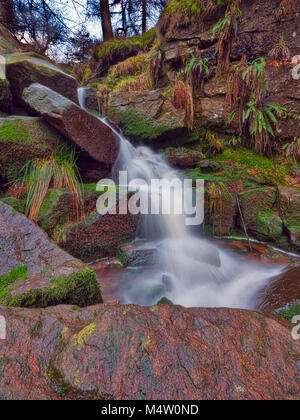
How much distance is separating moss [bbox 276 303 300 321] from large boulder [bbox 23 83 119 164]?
9.91 ft

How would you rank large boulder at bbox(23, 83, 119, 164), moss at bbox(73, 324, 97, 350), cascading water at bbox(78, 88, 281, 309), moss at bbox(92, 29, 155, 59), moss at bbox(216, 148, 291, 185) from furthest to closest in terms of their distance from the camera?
moss at bbox(92, 29, 155, 59) → moss at bbox(216, 148, 291, 185) → large boulder at bbox(23, 83, 119, 164) → cascading water at bbox(78, 88, 281, 309) → moss at bbox(73, 324, 97, 350)

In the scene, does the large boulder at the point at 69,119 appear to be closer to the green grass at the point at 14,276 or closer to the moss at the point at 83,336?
the green grass at the point at 14,276

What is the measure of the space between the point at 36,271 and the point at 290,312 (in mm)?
1949

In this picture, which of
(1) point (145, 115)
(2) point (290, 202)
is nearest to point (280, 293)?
(2) point (290, 202)

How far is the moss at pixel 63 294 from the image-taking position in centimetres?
123

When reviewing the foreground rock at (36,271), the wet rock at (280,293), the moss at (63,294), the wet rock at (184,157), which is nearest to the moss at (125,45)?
the wet rock at (184,157)

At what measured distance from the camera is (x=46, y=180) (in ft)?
8.63

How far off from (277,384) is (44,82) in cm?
500

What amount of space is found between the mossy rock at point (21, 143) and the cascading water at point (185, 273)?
173cm

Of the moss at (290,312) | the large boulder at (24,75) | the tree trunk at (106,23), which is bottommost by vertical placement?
the moss at (290,312)

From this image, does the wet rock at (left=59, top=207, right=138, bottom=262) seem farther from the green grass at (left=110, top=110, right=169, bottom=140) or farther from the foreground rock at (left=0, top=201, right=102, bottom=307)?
the green grass at (left=110, top=110, right=169, bottom=140)

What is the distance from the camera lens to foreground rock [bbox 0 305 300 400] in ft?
2.51

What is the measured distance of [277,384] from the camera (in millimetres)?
820

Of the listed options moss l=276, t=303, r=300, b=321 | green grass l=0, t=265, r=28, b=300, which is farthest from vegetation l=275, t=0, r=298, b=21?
green grass l=0, t=265, r=28, b=300
